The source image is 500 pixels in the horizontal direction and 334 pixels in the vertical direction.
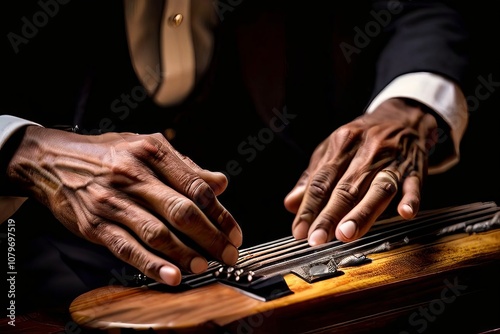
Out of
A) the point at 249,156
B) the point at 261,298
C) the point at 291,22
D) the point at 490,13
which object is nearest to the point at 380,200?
the point at 261,298

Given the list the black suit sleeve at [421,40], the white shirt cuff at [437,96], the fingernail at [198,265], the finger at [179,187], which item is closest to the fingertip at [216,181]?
the finger at [179,187]

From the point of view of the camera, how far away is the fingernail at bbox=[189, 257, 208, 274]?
1.11 meters

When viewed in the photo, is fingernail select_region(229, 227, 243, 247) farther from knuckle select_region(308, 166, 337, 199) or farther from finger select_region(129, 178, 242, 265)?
knuckle select_region(308, 166, 337, 199)

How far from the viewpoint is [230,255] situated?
116 centimetres

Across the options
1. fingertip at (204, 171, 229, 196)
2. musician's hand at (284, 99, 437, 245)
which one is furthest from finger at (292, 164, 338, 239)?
fingertip at (204, 171, 229, 196)

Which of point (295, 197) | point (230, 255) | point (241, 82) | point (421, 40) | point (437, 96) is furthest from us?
point (241, 82)

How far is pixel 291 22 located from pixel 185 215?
1066mm

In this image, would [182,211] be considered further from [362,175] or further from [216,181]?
[362,175]

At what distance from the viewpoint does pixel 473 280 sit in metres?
1.16

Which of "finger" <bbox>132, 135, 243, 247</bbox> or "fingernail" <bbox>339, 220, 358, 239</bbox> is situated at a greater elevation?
"finger" <bbox>132, 135, 243, 247</bbox>

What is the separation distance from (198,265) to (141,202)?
6.7 inches

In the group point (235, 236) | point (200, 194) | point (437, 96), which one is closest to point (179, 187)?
point (200, 194)

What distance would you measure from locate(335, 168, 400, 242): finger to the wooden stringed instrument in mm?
51

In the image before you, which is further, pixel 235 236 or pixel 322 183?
pixel 322 183
